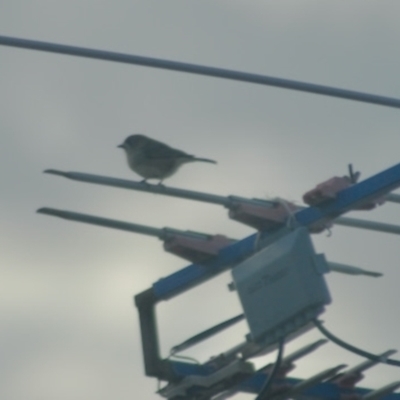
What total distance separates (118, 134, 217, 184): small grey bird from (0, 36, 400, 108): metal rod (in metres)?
4.93

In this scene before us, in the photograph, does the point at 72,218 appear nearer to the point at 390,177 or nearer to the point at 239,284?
the point at 239,284

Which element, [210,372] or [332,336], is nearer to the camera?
[332,336]

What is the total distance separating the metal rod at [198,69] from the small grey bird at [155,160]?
194 inches

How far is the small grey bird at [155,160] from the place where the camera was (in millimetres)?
14875

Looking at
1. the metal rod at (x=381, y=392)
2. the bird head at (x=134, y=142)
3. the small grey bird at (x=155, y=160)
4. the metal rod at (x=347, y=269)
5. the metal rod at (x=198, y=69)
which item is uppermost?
the bird head at (x=134, y=142)

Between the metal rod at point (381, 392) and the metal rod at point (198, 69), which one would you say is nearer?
the metal rod at point (198, 69)

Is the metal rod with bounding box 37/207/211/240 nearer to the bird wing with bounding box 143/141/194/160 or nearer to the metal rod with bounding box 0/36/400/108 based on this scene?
the metal rod with bounding box 0/36/400/108

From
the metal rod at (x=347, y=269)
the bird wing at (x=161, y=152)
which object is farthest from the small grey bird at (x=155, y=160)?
the metal rod at (x=347, y=269)

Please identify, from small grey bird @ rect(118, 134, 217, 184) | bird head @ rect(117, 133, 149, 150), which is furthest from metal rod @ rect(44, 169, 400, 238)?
bird head @ rect(117, 133, 149, 150)

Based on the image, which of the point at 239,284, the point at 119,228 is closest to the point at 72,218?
Result: the point at 119,228

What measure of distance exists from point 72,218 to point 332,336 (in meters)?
1.64

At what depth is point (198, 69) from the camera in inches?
375

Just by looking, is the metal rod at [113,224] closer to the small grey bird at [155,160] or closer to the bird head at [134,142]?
the small grey bird at [155,160]

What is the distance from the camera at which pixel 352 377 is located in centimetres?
1017
